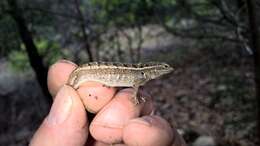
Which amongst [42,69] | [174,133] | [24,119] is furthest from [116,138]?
[24,119]

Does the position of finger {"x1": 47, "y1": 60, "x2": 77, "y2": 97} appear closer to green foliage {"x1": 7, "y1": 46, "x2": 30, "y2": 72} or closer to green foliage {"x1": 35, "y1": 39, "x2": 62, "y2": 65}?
green foliage {"x1": 35, "y1": 39, "x2": 62, "y2": 65}

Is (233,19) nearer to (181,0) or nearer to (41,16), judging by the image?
(181,0)

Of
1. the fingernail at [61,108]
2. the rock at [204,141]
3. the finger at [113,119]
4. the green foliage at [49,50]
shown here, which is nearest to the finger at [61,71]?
the fingernail at [61,108]

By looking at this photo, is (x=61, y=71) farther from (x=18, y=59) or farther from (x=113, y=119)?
(x=18, y=59)

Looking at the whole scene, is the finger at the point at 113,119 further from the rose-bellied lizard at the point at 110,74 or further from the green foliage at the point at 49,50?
the green foliage at the point at 49,50

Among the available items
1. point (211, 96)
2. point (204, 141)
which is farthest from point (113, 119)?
point (211, 96)

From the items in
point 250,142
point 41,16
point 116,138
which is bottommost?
point 250,142

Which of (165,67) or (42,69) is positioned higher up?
(165,67)
